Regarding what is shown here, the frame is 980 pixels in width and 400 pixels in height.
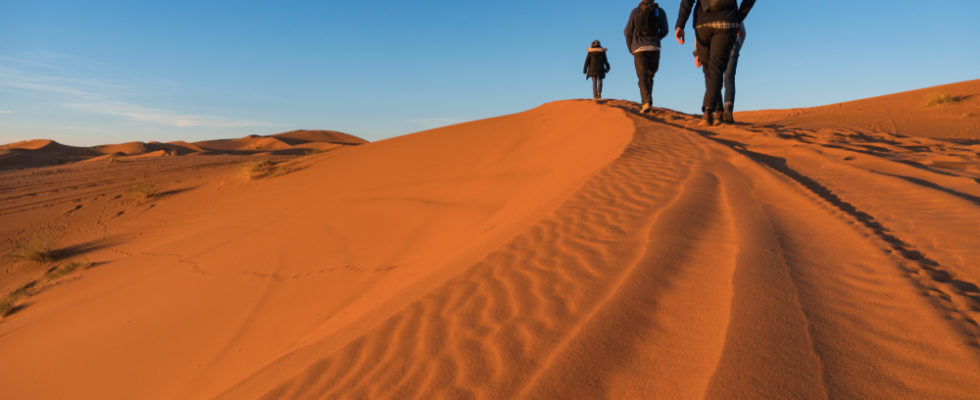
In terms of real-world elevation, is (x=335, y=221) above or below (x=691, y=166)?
below

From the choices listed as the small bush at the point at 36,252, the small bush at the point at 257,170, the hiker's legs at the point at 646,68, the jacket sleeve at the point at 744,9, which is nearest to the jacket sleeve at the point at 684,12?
the jacket sleeve at the point at 744,9

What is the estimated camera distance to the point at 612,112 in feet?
24.5

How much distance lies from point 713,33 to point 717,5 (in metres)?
0.37

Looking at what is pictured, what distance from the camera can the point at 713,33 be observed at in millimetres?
6668

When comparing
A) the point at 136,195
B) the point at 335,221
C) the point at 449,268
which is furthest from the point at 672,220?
the point at 136,195

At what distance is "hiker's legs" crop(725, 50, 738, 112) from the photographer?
23.0ft

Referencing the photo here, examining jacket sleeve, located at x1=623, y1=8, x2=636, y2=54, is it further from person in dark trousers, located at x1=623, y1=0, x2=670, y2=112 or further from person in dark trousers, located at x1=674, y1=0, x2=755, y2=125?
person in dark trousers, located at x1=674, y1=0, x2=755, y2=125

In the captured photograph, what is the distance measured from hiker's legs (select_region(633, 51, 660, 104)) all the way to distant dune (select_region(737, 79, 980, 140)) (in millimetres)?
2507

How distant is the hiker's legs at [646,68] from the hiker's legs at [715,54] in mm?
1352

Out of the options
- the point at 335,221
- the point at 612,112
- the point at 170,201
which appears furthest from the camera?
the point at 170,201

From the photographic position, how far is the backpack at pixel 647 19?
26.0 ft

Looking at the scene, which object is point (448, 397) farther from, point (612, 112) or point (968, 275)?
point (612, 112)

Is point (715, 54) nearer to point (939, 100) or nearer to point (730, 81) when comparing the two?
point (730, 81)

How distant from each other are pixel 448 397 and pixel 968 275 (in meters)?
2.04
